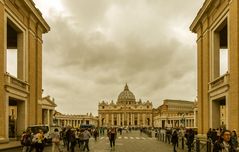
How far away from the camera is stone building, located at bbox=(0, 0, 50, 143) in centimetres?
2983

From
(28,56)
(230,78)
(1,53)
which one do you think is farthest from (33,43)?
(230,78)

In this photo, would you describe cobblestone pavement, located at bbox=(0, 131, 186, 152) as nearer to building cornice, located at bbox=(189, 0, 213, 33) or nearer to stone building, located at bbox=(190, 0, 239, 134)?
stone building, located at bbox=(190, 0, 239, 134)

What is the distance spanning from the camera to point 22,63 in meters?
36.4

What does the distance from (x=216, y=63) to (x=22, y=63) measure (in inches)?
569

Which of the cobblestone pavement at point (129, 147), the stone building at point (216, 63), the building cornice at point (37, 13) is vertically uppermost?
the building cornice at point (37, 13)

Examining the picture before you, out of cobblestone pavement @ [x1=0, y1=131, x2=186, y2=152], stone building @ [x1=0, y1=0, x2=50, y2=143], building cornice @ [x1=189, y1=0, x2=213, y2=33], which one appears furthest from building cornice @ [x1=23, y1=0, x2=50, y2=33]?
building cornice @ [x1=189, y1=0, x2=213, y2=33]

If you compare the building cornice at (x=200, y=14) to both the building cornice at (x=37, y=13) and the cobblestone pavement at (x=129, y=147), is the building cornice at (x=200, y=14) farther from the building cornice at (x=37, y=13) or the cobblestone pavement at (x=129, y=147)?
the building cornice at (x=37, y=13)

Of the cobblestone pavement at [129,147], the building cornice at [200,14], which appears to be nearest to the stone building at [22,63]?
the cobblestone pavement at [129,147]

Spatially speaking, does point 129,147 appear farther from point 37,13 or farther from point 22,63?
point 37,13

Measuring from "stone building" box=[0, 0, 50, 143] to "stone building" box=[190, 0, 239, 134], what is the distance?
13389mm

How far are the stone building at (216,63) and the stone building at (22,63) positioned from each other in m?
13.4

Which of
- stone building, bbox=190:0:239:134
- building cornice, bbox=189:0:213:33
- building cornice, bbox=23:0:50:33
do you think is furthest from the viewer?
building cornice, bbox=23:0:50:33

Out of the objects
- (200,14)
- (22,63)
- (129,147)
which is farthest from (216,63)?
(22,63)

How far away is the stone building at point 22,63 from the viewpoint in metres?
29.8
